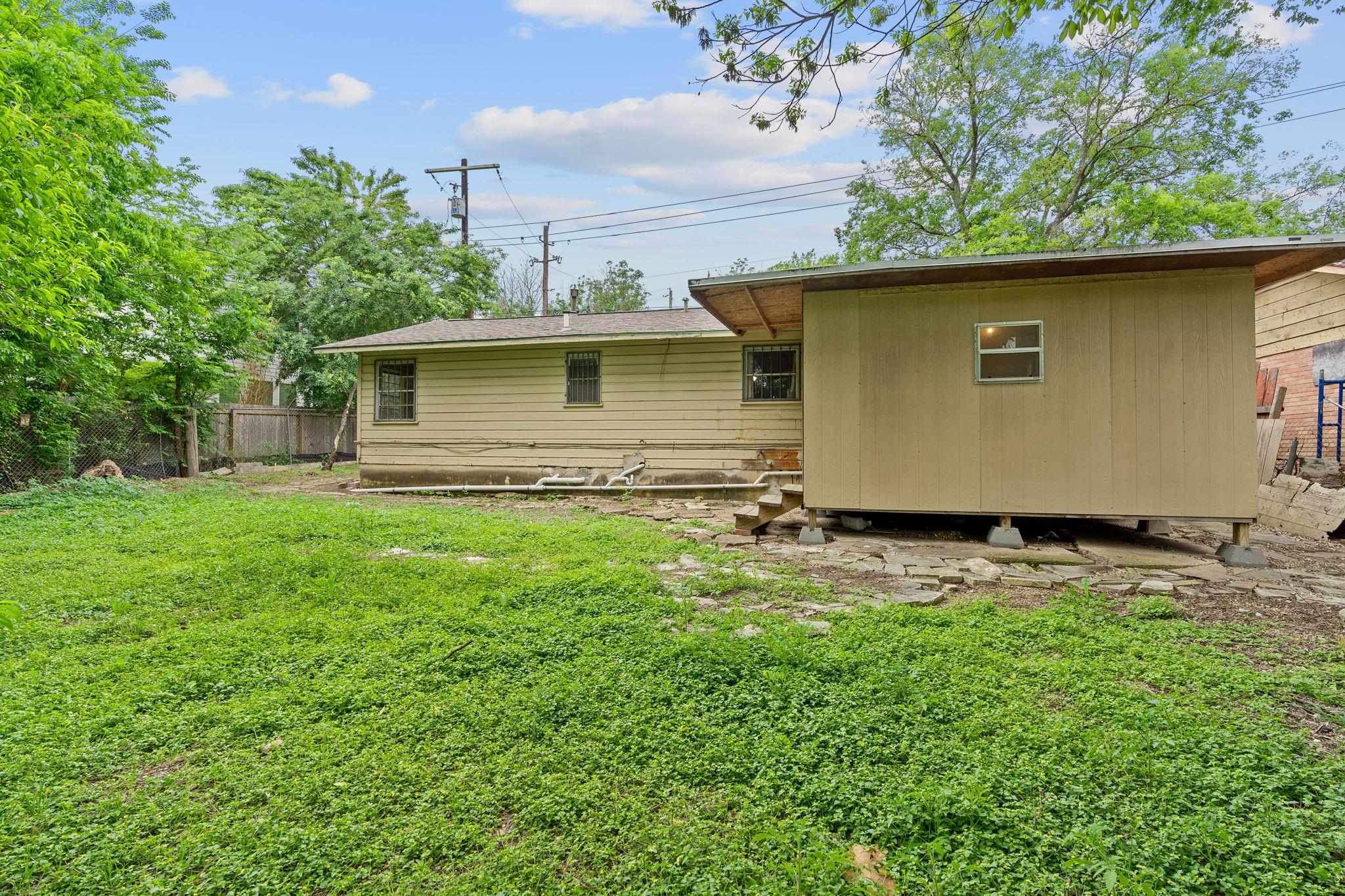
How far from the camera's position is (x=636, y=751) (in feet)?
6.97

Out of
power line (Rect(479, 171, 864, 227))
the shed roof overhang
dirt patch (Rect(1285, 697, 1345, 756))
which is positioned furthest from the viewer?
power line (Rect(479, 171, 864, 227))

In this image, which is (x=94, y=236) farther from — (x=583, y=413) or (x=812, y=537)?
(x=812, y=537)

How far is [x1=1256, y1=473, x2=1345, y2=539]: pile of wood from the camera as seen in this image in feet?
21.1

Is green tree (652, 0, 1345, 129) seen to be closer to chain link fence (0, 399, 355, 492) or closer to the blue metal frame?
the blue metal frame

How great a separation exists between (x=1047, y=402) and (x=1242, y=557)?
6.59 feet

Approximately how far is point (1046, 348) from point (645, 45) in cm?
483

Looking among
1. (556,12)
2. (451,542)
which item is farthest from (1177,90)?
(451,542)

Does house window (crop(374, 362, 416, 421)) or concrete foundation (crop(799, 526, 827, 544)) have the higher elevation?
house window (crop(374, 362, 416, 421))

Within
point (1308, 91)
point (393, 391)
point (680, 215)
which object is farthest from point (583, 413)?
point (1308, 91)

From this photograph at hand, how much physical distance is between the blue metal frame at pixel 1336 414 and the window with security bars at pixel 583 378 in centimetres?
1000

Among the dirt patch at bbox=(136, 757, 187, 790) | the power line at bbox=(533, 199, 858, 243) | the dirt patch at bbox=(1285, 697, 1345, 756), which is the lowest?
the dirt patch at bbox=(136, 757, 187, 790)

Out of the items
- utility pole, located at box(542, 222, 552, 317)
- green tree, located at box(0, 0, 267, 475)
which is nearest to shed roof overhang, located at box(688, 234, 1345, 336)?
green tree, located at box(0, 0, 267, 475)

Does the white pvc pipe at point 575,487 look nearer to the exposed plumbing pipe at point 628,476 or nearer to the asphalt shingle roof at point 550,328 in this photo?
the exposed plumbing pipe at point 628,476

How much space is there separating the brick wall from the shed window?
575 centimetres
